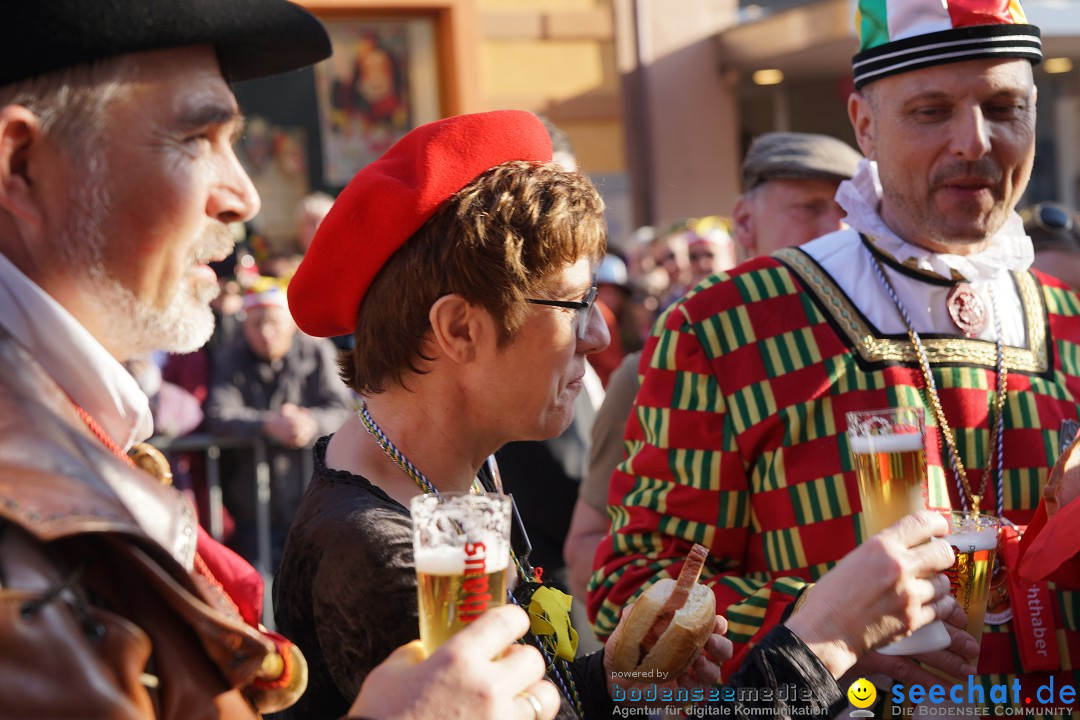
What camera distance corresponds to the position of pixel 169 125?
5.34ft

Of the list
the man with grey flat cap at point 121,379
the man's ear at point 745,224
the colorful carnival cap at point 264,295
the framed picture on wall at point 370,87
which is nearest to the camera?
the man with grey flat cap at point 121,379

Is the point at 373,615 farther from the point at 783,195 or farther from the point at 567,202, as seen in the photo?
the point at 783,195

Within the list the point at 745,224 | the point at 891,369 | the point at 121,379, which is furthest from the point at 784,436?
the point at 745,224

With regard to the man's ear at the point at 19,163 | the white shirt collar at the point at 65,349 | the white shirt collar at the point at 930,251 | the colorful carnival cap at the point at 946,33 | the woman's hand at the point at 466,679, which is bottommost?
the woman's hand at the point at 466,679

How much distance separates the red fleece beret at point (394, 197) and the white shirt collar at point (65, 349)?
22.7 inches

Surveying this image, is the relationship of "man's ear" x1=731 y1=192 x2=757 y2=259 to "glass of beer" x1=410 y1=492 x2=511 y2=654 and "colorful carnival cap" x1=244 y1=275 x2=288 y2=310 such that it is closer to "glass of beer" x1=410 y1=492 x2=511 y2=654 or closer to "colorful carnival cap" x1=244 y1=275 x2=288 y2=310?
"colorful carnival cap" x1=244 y1=275 x2=288 y2=310

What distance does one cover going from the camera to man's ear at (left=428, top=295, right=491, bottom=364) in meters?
2.04

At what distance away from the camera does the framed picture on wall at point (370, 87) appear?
990cm

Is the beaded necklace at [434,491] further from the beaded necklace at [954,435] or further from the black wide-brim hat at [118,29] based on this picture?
the beaded necklace at [954,435]

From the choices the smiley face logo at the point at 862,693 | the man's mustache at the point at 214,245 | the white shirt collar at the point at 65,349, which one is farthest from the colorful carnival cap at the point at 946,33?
the white shirt collar at the point at 65,349

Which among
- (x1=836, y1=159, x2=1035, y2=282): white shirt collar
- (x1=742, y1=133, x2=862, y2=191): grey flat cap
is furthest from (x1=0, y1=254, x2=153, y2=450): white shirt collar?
(x1=742, y1=133, x2=862, y2=191): grey flat cap

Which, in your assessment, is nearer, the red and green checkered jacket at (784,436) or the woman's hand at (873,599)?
the woman's hand at (873,599)

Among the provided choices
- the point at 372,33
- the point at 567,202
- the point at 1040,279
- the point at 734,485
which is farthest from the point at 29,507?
the point at 372,33

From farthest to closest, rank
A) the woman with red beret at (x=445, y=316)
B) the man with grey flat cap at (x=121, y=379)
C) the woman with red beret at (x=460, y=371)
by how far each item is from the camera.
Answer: the woman with red beret at (x=445, y=316) → the woman with red beret at (x=460, y=371) → the man with grey flat cap at (x=121, y=379)
